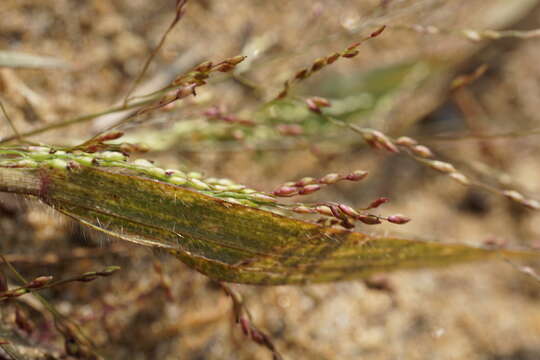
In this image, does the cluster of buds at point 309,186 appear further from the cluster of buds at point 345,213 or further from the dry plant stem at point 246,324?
the dry plant stem at point 246,324

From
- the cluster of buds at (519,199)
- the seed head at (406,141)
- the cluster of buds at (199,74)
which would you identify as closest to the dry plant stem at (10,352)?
the cluster of buds at (199,74)

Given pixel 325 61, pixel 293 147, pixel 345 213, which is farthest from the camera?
pixel 293 147

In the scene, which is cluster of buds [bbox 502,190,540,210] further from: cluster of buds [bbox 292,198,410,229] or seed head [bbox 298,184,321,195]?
seed head [bbox 298,184,321,195]

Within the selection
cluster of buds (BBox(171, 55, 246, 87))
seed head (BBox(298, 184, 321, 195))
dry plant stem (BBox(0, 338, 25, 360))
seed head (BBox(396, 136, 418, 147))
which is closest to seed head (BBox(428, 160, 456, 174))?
seed head (BBox(396, 136, 418, 147))

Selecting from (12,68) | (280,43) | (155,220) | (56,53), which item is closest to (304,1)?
(280,43)

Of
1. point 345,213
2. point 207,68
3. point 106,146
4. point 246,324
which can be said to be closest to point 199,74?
point 207,68

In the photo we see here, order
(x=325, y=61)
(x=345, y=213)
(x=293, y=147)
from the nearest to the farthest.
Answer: (x=345, y=213) < (x=325, y=61) < (x=293, y=147)

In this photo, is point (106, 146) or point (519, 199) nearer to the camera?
point (106, 146)

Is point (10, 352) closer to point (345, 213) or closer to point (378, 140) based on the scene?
point (345, 213)
